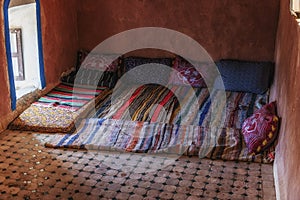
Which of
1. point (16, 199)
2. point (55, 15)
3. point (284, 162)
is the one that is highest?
point (55, 15)

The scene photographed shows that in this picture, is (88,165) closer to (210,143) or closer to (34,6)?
(210,143)

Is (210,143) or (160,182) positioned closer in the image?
(160,182)

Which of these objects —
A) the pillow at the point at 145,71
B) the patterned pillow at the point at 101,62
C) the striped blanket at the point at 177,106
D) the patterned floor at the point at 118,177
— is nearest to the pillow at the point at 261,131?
the patterned floor at the point at 118,177

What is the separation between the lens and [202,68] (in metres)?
5.73

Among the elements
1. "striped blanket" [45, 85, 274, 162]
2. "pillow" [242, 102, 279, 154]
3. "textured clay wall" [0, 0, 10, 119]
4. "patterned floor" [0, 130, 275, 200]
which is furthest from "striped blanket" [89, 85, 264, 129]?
"textured clay wall" [0, 0, 10, 119]

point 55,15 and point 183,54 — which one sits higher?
point 55,15

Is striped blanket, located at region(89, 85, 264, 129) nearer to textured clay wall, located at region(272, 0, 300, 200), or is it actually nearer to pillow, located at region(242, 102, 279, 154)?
pillow, located at region(242, 102, 279, 154)

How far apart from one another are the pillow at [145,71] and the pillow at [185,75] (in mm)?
99

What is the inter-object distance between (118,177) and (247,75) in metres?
2.68

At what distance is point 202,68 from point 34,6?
2.33 metres

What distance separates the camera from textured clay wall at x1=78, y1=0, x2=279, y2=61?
18.3 feet

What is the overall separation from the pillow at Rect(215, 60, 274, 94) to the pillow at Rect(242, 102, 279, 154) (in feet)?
4.35

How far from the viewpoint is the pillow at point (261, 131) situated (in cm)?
378

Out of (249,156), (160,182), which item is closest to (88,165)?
(160,182)
